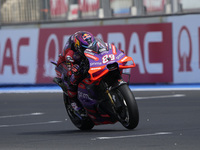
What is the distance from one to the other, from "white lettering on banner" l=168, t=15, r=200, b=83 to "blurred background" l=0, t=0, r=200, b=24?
350 mm

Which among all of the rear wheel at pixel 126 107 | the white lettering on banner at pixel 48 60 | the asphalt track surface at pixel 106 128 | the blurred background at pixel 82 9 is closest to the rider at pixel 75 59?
the asphalt track surface at pixel 106 128

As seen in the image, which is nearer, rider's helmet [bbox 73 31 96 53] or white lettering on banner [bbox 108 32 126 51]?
rider's helmet [bbox 73 31 96 53]

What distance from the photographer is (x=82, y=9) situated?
19.9 meters

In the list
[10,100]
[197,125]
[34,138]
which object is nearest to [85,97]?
[34,138]

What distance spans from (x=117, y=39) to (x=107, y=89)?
10742mm

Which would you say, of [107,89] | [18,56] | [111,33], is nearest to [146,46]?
[111,33]

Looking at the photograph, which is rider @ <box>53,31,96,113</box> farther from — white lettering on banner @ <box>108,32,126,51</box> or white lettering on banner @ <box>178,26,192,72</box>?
white lettering on banner @ <box>108,32,126,51</box>

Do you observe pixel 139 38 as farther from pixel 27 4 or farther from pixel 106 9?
pixel 27 4

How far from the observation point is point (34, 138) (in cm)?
880

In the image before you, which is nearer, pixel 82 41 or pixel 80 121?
pixel 82 41

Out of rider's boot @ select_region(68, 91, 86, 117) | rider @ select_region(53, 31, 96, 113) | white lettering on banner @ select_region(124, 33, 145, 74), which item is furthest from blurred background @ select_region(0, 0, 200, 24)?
rider @ select_region(53, 31, 96, 113)

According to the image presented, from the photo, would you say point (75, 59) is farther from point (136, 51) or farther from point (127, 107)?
point (136, 51)

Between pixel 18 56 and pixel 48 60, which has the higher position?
pixel 18 56

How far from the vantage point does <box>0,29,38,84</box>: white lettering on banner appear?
20.4 metres
